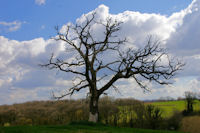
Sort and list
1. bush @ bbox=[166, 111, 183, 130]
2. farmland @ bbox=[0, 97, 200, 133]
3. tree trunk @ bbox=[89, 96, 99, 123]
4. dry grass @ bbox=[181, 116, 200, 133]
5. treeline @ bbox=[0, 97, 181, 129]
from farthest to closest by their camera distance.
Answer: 1. treeline @ bbox=[0, 97, 181, 129]
2. farmland @ bbox=[0, 97, 200, 133]
3. bush @ bbox=[166, 111, 183, 130]
4. dry grass @ bbox=[181, 116, 200, 133]
5. tree trunk @ bbox=[89, 96, 99, 123]

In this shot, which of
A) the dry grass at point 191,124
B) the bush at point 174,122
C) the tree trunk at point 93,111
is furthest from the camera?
the bush at point 174,122

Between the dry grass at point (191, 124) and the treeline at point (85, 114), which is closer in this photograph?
→ the dry grass at point (191, 124)

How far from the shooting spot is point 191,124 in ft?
155

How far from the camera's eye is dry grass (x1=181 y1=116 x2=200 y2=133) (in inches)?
1774

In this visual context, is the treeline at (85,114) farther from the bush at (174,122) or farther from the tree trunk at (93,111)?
the tree trunk at (93,111)

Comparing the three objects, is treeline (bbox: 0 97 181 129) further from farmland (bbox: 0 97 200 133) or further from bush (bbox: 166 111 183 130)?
bush (bbox: 166 111 183 130)

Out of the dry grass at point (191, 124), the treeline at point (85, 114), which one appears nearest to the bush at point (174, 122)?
the dry grass at point (191, 124)

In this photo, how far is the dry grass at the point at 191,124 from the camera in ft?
148

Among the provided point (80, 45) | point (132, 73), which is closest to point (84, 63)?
point (80, 45)

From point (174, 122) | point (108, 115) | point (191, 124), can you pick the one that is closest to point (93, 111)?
point (174, 122)

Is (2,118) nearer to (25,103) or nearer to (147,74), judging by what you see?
(25,103)

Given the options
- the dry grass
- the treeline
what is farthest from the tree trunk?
the treeline

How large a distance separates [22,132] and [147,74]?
47.1 feet

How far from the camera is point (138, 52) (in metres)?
24.0
